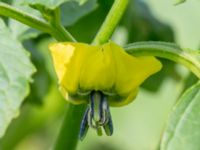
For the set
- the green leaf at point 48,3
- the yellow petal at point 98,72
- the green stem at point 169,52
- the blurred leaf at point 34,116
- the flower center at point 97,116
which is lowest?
the blurred leaf at point 34,116

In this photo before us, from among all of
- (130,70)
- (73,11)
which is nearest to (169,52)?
(130,70)

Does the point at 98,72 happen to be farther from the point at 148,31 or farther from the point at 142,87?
the point at 142,87

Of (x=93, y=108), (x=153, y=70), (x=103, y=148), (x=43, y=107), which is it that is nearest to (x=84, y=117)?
(x=93, y=108)

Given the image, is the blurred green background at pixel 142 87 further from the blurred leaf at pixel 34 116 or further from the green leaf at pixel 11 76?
the green leaf at pixel 11 76

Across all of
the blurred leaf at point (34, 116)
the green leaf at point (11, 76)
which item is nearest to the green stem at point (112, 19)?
the green leaf at point (11, 76)

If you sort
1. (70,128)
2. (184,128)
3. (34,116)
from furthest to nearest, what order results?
1. (34,116)
2. (70,128)
3. (184,128)

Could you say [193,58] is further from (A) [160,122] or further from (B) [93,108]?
(A) [160,122]
